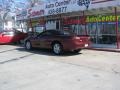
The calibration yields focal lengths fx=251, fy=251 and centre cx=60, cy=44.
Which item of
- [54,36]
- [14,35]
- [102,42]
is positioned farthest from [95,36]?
[14,35]

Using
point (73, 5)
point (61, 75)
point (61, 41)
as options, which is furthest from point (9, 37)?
point (61, 75)

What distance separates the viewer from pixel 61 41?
551 inches

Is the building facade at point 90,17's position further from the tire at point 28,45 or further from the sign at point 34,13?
the tire at point 28,45

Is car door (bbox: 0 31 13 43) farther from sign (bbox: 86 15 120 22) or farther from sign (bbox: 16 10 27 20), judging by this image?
sign (bbox: 86 15 120 22)

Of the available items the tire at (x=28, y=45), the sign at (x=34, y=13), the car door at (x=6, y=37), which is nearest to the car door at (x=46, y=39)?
the tire at (x=28, y=45)

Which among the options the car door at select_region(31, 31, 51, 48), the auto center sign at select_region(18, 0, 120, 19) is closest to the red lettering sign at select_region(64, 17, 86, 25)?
the auto center sign at select_region(18, 0, 120, 19)

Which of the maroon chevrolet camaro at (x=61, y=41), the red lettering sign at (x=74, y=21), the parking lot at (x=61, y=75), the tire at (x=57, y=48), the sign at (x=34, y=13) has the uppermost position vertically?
the sign at (x=34, y=13)

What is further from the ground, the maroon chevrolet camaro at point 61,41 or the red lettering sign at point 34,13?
the red lettering sign at point 34,13

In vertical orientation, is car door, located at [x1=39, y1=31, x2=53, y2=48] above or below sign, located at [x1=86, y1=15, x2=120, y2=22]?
below

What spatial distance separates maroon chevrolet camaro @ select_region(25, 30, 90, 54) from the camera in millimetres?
13594

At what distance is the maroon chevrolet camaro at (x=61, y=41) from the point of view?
13.6 m

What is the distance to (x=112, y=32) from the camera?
59.8 feet

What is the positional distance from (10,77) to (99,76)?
307 cm

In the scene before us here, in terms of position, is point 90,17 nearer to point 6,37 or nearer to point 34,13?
point 34,13
